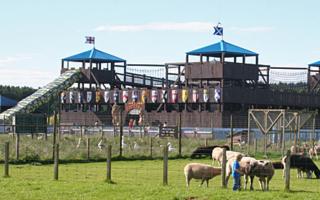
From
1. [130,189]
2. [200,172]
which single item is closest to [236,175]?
[200,172]

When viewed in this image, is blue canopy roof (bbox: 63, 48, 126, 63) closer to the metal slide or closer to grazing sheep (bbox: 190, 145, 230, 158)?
the metal slide

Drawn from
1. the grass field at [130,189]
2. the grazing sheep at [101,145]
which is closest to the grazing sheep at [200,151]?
the grazing sheep at [101,145]

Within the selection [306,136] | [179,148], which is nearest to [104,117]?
[306,136]

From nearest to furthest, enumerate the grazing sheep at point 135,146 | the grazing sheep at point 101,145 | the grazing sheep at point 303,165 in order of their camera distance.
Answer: the grazing sheep at point 303,165
the grazing sheep at point 101,145
the grazing sheep at point 135,146

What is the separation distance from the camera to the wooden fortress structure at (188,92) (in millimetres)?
71375

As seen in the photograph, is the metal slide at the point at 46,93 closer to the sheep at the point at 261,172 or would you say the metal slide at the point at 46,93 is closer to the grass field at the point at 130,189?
the grass field at the point at 130,189

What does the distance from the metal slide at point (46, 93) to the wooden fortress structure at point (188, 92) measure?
3.53 meters

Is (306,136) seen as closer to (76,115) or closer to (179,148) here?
(179,148)

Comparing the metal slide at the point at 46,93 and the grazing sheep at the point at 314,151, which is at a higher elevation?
the metal slide at the point at 46,93

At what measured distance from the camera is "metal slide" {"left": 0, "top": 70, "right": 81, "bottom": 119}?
7094 cm

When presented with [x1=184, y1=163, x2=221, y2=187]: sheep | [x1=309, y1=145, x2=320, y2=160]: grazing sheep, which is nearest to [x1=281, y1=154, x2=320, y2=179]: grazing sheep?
[x1=184, y1=163, x2=221, y2=187]: sheep

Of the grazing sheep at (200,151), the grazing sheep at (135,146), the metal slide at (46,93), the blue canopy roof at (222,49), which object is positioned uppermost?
the blue canopy roof at (222,49)

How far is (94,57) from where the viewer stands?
82.6 metres

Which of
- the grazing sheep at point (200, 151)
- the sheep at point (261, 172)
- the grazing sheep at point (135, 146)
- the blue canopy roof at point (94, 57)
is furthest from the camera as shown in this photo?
the blue canopy roof at point (94, 57)
